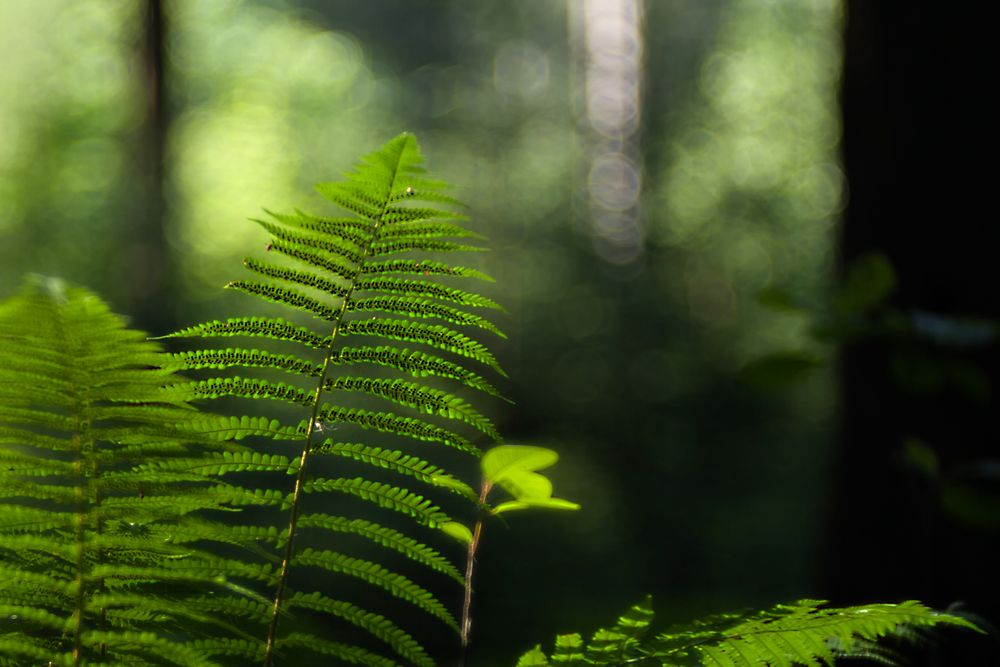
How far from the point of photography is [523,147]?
19.8 meters

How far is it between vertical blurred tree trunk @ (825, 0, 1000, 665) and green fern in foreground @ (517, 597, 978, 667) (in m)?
1.35

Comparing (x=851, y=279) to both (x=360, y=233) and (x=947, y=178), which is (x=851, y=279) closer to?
(x=360, y=233)

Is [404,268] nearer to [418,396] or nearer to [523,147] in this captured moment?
[418,396]

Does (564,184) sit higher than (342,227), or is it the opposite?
(564,184)

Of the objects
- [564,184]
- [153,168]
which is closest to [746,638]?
[153,168]

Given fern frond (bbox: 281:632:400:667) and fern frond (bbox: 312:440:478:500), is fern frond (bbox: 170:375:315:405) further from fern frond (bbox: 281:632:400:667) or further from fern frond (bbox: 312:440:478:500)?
fern frond (bbox: 281:632:400:667)

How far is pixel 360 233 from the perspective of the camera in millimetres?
835

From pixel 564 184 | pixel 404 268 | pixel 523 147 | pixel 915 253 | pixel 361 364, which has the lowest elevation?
pixel 361 364

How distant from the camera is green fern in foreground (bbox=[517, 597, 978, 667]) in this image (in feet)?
Answer: 2.47

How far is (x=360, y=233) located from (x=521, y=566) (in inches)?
282

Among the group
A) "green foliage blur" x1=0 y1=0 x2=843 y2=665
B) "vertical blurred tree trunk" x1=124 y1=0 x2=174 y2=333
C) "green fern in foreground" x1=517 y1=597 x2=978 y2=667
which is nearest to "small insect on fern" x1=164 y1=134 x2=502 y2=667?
"green fern in foreground" x1=517 y1=597 x2=978 y2=667

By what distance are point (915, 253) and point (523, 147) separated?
18.2 m

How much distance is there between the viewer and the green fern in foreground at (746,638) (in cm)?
75

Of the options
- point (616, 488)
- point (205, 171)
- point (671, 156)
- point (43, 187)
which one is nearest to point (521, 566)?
point (616, 488)
